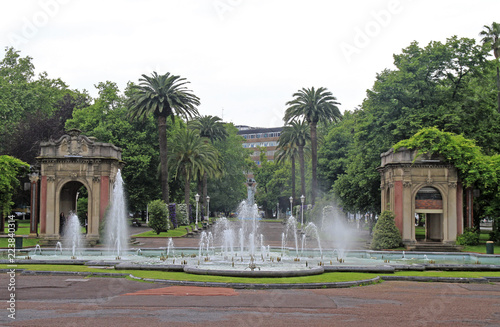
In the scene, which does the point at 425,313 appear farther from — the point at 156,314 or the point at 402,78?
the point at 402,78

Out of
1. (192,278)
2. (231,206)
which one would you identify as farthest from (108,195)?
(231,206)

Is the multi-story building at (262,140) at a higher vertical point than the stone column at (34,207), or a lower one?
higher

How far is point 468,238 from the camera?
1533 inches

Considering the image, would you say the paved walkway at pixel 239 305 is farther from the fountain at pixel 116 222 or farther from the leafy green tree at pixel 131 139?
the leafy green tree at pixel 131 139

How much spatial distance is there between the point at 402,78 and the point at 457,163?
882 centimetres

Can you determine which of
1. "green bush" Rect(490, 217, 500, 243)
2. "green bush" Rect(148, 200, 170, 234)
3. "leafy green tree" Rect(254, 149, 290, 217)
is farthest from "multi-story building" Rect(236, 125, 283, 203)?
"green bush" Rect(490, 217, 500, 243)

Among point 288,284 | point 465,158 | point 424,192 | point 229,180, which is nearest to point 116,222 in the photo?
point 424,192

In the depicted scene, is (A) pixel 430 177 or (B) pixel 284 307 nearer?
(B) pixel 284 307

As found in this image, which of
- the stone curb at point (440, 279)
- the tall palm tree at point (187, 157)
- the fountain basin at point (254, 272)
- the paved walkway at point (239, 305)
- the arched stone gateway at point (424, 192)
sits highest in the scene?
the tall palm tree at point (187, 157)

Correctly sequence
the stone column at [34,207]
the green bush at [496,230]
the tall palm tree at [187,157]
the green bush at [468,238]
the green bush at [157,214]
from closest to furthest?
the green bush at [468,238]
the green bush at [496,230]
the stone column at [34,207]
the green bush at [157,214]
the tall palm tree at [187,157]

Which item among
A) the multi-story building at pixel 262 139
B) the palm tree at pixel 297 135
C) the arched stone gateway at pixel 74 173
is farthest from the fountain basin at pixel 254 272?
the multi-story building at pixel 262 139

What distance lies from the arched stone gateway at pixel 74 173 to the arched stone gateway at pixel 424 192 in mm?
20831

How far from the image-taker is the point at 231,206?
101375mm

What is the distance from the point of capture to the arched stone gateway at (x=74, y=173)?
1612 inches
